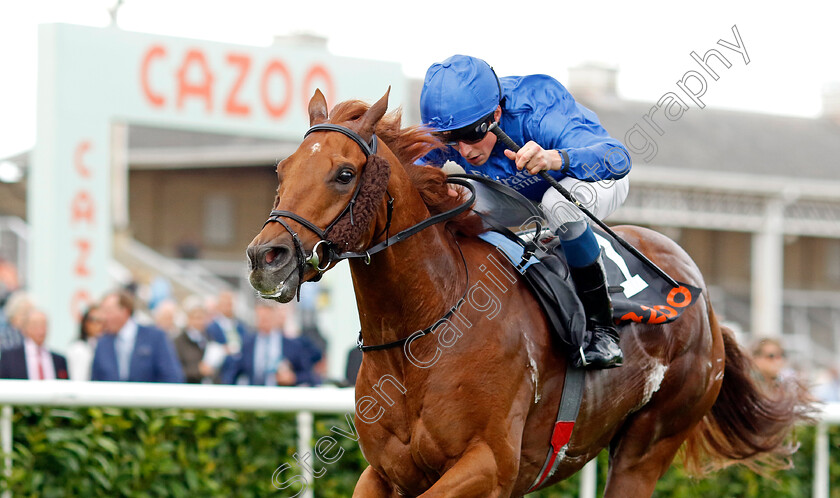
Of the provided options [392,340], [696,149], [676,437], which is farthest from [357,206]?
[696,149]

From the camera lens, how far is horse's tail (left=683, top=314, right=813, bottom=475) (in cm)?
432

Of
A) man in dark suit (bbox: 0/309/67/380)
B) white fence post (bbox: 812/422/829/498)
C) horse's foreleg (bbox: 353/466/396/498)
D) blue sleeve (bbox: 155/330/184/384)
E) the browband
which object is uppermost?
the browband

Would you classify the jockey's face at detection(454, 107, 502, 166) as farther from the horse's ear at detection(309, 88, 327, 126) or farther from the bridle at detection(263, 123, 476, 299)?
the horse's ear at detection(309, 88, 327, 126)

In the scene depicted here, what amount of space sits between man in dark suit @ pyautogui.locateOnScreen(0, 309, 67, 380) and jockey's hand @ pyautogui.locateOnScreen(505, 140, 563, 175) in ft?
12.5

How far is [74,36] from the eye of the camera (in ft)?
23.5

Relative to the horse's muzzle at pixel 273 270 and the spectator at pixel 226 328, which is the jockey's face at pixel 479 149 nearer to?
the horse's muzzle at pixel 273 270

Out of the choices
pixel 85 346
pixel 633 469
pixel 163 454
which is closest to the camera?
pixel 633 469

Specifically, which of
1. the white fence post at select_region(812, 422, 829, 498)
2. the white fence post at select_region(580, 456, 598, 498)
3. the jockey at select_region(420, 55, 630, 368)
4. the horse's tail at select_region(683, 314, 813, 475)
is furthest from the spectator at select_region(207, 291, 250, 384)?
the jockey at select_region(420, 55, 630, 368)

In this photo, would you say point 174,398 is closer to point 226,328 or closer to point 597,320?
point 597,320

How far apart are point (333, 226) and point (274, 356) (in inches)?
203

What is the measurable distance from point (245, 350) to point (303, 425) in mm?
2744

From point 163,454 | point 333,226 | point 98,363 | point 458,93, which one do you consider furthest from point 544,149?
point 98,363

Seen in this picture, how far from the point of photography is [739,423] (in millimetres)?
4348

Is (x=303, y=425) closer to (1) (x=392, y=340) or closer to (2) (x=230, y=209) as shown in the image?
(1) (x=392, y=340)
